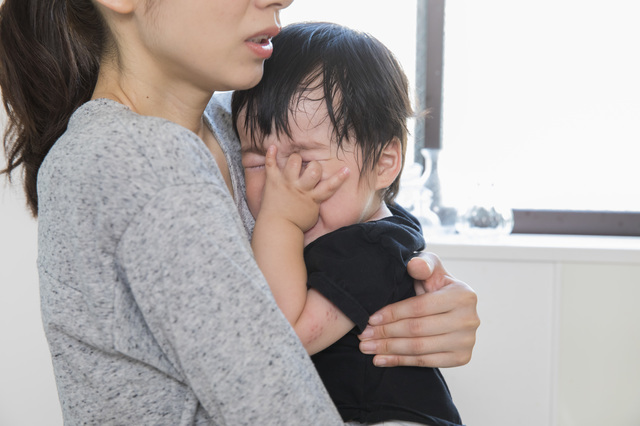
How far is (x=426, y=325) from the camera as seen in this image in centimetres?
108

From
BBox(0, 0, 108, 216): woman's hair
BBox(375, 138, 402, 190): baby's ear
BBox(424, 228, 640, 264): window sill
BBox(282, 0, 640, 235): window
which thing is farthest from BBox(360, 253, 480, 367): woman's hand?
BBox(282, 0, 640, 235): window

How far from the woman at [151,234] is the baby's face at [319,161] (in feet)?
0.49

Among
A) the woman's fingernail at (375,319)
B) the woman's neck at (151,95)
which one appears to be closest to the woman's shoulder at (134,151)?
the woman's neck at (151,95)

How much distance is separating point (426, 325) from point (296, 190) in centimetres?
31

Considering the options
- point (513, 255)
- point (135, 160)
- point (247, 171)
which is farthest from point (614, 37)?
point (135, 160)

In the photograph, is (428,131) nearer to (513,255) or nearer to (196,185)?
(513,255)

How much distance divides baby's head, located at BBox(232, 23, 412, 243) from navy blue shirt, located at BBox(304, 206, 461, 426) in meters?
0.15

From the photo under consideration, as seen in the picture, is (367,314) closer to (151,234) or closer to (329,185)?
(329,185)

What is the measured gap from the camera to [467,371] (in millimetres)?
2113

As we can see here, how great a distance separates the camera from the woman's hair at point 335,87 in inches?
43.5

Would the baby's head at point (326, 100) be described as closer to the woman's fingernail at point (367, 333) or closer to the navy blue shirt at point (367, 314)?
the navy blue shirt at point (367, 314)

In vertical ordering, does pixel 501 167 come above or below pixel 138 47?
below

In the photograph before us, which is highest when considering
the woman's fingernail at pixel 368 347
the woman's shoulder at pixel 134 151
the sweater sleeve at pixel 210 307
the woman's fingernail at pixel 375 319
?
the woman's shoulder at pixel 134 151

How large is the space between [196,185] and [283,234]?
0.96 ft
